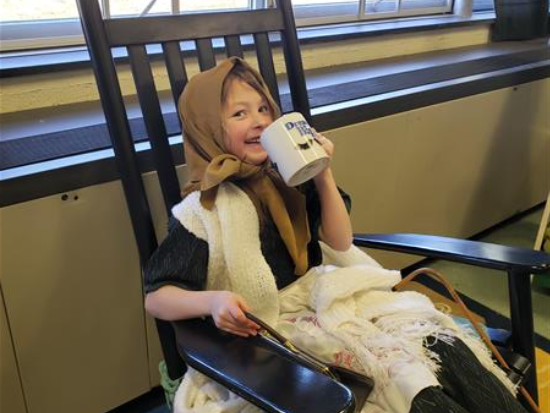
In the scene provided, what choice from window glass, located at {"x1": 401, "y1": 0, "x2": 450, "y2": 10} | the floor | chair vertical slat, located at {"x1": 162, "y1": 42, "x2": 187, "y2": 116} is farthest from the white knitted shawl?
window glass, located at {"x1": 401, "y1": 0, "x2": 450, "y2": 10}

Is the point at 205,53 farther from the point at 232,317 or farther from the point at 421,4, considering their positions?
the point at 421,4

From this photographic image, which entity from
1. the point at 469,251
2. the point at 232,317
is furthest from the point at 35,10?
the point at 469,251

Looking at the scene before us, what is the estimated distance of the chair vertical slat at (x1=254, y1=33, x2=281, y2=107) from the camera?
3.69 feet

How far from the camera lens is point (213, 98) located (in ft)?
2.97

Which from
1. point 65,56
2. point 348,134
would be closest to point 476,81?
point 348,134

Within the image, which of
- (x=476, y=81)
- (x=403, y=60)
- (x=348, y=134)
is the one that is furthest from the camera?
(x=403, y=60)

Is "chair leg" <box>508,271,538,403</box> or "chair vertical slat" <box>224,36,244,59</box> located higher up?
"chair vertical slat" <box>224,36,244,59</box>

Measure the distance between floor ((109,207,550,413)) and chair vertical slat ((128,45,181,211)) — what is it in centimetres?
61

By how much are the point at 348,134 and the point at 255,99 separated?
0.57m

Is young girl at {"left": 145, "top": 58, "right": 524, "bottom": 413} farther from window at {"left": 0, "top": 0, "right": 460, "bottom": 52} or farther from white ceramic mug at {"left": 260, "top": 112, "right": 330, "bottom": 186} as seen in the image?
window at {"left": 0, "top": 0, "right": 460, "bottom": 52}

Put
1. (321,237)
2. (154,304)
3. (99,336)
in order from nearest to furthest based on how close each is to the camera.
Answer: (154,304), (321,237), (99,336)

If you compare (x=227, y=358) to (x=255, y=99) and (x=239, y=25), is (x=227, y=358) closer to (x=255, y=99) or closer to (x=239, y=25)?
(x=255, y=99)

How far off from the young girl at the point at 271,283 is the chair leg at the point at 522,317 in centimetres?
11

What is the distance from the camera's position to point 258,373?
2.29 ft
